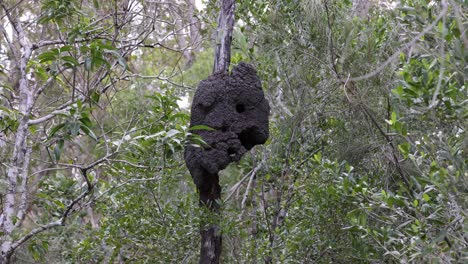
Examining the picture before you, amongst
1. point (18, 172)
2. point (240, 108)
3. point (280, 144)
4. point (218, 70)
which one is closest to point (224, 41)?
point (218, 70)

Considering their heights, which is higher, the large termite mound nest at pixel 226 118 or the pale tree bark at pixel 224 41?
the pale tree bark at pixel 224 41

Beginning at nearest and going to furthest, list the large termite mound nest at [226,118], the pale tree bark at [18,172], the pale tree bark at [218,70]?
1. the pale tree bark at [18,172]
2. the large termite mound nest at [226,118]
3. the pale tree bark at [218,70]

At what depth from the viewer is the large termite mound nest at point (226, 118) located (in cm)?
375

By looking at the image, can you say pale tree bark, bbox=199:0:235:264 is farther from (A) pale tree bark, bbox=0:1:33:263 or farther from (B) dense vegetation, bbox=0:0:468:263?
(A) pale tree bark, bbox=0:1:33:263

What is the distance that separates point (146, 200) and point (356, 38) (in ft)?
5.97

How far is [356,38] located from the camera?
4.68m

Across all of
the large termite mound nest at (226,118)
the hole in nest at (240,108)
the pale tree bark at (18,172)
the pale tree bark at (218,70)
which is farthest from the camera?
the pale tree bark at (218,70)

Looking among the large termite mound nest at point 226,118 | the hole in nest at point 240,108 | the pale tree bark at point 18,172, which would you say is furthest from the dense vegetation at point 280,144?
the hole in nest at point 240,108

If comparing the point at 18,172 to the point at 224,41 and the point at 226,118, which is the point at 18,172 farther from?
the point at 224,41

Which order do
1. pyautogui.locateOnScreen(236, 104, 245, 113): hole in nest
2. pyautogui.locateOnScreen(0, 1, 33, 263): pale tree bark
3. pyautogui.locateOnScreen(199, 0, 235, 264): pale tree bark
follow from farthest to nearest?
pyautogui.locateOnScreen(199, 0, 235, 264): pale tree bark < pyautogui.locateOnScreen(236, 104, 245, 113): hole in nest < pyautogui.locateOnScreen(0, 1, 33, 263): pale tree bark

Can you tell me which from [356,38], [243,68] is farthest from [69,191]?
[356,38]

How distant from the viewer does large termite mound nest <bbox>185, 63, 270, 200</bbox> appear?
3.75 m

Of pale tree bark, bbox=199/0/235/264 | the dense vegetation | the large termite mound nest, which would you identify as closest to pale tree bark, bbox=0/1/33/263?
the dense vegetation

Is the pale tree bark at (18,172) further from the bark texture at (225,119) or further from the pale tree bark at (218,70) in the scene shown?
the pale tree bark at (218,70)
